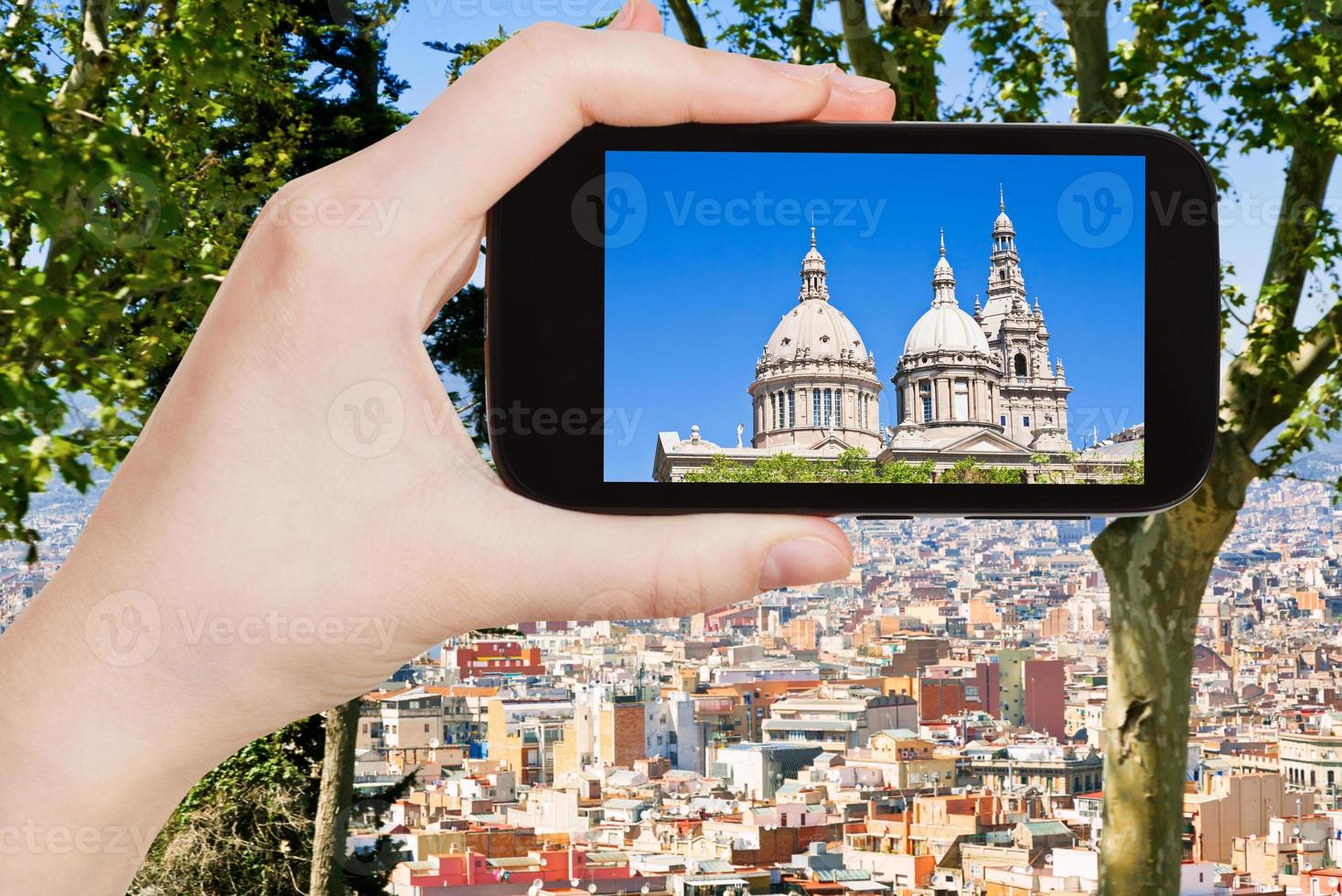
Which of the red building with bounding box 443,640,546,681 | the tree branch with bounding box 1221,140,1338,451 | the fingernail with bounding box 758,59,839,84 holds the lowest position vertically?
the red building with bounding box 443,640,546,681

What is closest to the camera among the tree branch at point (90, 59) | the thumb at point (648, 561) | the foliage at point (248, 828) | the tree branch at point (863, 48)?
the thumb at point (648, 561)

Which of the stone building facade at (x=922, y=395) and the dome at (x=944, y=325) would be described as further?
the dome at (x=944, y=325)

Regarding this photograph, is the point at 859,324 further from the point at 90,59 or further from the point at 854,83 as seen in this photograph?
the point at 90,59

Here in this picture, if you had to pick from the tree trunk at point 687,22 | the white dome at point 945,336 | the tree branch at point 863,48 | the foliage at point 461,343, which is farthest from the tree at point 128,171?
the tree branch at point 863,48

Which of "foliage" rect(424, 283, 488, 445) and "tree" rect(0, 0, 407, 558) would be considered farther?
"foliage" rect(424, 283, 488, 445)

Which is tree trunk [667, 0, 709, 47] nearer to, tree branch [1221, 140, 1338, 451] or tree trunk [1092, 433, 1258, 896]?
tree branch [1221, 140, 1338, 451]

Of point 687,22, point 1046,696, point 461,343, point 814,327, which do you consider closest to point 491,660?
point 461,343

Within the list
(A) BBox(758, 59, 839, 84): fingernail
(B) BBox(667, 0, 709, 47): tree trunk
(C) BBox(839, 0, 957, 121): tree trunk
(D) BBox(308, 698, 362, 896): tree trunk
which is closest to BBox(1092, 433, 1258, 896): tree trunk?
(C) BBox(839, 0, 957, 121): tree trunk

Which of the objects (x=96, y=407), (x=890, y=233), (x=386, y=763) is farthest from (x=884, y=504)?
(x=386, y=763)

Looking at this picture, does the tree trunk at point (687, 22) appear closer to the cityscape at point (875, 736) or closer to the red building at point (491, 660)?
the cityscape at point (875, 736)
